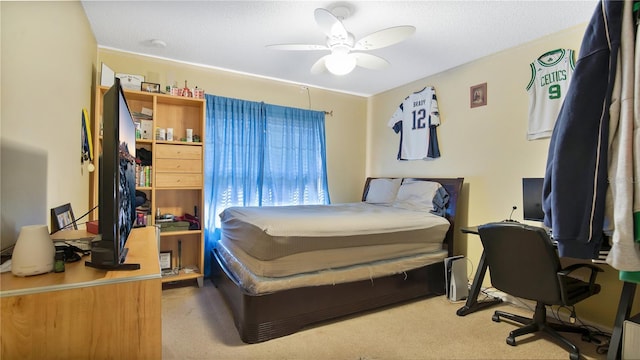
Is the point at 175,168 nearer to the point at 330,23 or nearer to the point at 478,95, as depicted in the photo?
the point at 330,23

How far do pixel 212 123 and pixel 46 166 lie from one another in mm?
2031

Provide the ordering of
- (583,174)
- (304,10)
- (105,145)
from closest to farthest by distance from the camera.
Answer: (583,174) < (105,145) < (304,10)

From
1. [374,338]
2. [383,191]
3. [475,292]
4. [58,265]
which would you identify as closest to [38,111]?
[58,265]

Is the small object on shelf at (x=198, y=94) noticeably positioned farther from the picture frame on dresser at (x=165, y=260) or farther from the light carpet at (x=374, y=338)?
the light carpet at (x=374, y=338)

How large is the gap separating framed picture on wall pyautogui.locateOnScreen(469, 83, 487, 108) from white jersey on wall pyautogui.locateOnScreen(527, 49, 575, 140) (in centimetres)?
42

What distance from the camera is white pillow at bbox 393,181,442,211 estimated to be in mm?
3245

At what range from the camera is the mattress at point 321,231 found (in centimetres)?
213

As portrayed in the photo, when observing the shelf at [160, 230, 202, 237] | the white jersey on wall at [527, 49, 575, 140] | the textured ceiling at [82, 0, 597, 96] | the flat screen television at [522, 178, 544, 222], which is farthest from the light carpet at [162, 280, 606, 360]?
the textured ceiling at [82, 0, 597, 96]

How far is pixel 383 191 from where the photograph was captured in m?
3.86

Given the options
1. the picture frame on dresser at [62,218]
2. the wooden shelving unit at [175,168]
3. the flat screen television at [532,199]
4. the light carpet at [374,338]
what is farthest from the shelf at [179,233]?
the flat screen television at [532,199]

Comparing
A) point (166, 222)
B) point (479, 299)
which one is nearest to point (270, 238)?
point (166, 222)

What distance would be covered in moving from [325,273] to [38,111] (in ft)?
6.19

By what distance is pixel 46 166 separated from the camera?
1.56 m

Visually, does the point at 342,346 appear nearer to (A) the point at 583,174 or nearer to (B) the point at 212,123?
(A) the point at 583,174
